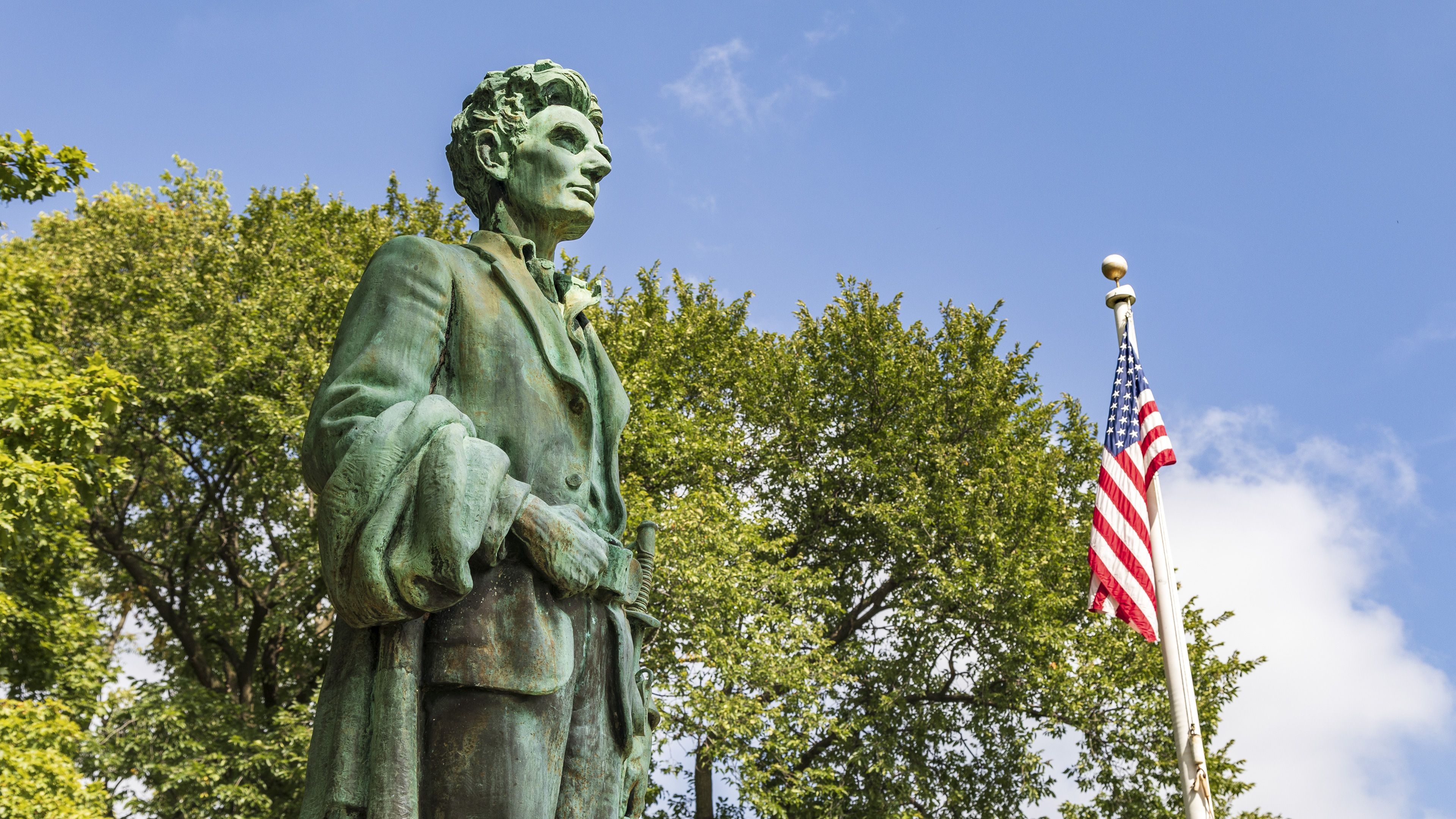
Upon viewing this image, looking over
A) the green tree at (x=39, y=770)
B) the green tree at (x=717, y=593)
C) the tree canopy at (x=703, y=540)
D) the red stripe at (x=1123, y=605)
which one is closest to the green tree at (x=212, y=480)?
the tree canopy at (x=703, y=540)

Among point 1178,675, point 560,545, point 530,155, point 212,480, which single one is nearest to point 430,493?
point 560,545

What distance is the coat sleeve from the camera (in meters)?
3.01

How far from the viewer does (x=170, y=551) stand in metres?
20.2

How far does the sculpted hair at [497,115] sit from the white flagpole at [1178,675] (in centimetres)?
834

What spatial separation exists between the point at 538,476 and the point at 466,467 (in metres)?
0.42

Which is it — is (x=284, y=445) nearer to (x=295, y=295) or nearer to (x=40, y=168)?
(x=295, y=295)

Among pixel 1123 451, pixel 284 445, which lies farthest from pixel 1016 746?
pixel 284 445

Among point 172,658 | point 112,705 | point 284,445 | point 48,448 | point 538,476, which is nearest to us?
point 538,476

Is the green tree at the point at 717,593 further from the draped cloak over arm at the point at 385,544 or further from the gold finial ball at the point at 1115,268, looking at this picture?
the draped cloak over arm at the point at 385,544

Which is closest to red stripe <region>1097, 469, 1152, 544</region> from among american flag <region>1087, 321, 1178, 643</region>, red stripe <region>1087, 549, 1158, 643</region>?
american flag <region>1087, 321, 1178, 643</region>

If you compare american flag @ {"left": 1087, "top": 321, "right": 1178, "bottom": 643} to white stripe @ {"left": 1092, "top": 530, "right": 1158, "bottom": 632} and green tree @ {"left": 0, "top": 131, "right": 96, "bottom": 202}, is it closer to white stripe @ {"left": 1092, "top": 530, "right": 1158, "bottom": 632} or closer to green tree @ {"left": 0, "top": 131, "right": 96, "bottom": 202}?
white stripe @ {"left": 1092, "top": 530, "right": 1158, "bottom": 632}

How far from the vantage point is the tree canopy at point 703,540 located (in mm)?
17016

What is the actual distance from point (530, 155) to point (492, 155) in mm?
→ 126

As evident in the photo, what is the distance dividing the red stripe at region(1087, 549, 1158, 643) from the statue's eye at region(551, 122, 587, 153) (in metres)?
8.55
